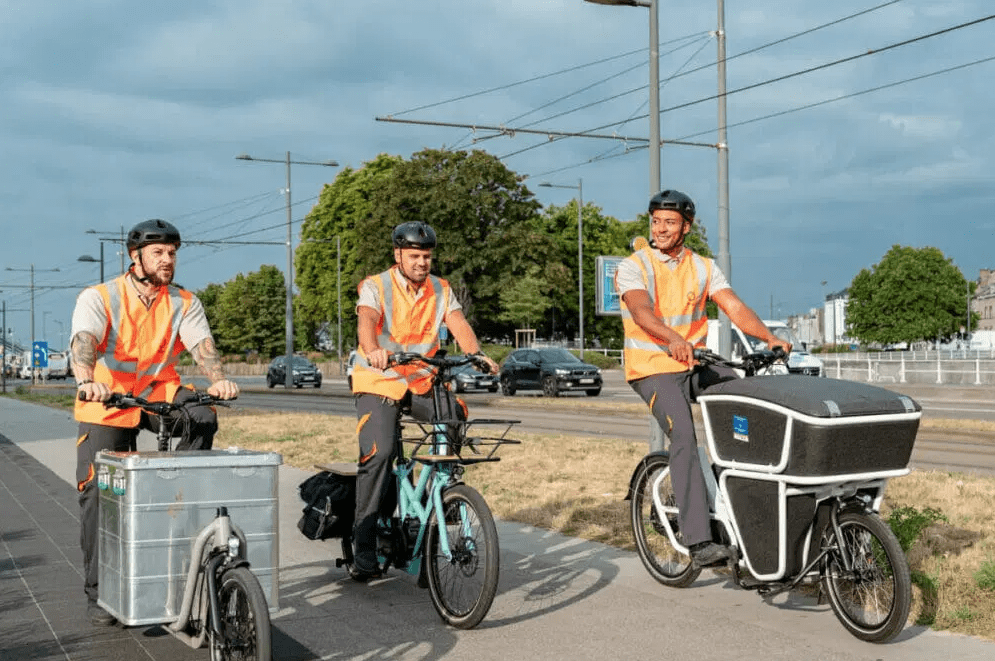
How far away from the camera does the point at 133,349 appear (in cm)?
516

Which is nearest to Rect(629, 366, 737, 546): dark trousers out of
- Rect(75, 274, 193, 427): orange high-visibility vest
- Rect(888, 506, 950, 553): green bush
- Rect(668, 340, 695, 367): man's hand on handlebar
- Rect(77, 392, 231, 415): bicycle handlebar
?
Rect(668, 340, 695, 367): man's hand on handlebar

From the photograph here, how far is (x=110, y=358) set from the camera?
5141 millimetres

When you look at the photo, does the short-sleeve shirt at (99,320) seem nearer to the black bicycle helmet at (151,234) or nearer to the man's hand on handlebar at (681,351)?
the black bicycle helmet at (151,234)

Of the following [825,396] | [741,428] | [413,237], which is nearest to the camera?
[825,396]

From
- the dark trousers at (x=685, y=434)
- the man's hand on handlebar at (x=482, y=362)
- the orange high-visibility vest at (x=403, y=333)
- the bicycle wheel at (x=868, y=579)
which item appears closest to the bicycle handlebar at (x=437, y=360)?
the man's hand on handlebar at (x=482, y=362)

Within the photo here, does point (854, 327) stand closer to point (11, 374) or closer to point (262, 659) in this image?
point (11, 374)

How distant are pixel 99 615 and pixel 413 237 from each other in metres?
2.27

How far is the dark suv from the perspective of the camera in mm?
32562

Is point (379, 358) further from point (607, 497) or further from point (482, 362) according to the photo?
point (607, 497)

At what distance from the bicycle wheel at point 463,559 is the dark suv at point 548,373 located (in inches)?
1064

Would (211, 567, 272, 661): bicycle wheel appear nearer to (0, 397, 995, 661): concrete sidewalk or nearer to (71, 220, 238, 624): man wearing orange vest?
(0, 397, 995, 661): concrete sidewalk

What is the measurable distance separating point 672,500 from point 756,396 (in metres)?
1.10

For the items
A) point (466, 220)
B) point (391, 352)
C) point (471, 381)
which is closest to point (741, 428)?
point (391, 352)

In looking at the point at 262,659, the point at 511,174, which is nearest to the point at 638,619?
the point at 262,659
